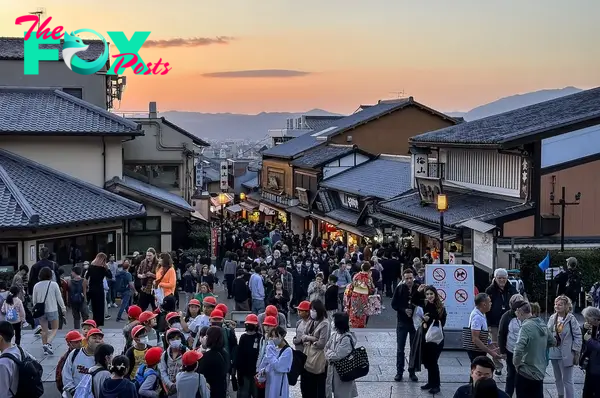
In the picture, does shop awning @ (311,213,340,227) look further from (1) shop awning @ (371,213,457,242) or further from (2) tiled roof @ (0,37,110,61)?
(2) tiled roof @ (0,37,110,61)

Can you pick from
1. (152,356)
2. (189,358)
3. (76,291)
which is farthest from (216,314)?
(76,291)

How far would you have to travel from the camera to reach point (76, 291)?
51.8 feet

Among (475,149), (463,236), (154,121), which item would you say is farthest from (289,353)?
(154,121)

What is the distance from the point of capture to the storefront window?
22.0 meters

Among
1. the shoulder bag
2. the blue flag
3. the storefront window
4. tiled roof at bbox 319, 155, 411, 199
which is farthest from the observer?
tiled roof at bbox 319, 155, 411, 199

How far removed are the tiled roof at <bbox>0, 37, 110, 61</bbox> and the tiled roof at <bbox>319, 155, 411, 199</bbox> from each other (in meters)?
14.0

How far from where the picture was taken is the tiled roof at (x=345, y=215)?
34.6 meters

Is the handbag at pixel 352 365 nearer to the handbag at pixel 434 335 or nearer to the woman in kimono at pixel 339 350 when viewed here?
the woman in kimono at pixel 339 350

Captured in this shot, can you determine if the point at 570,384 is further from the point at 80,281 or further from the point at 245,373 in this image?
the point at 80,281

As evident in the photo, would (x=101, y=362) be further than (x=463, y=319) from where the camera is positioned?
No

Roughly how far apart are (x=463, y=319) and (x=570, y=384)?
3.72 m

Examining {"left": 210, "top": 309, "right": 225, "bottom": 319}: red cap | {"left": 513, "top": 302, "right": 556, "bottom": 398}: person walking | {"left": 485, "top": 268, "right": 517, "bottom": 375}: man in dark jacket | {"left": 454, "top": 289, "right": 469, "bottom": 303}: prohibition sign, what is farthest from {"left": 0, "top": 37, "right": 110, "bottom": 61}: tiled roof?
{"left": 513, "top": 302, "right": 556, "bottom": 398}: person walking

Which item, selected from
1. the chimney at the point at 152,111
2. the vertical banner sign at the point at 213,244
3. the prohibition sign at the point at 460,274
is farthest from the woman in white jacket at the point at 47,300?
the chimney at the point at 152,111

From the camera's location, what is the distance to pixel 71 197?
84.3 ft
